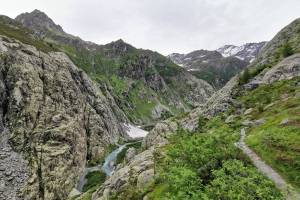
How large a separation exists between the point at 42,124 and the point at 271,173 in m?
113

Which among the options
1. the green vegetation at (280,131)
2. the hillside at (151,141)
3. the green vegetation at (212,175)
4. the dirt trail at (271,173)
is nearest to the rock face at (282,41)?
the hillside at (151,141)

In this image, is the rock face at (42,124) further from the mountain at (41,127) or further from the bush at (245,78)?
the bush at (245,78)

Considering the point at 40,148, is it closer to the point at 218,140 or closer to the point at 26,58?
the point at 26,58

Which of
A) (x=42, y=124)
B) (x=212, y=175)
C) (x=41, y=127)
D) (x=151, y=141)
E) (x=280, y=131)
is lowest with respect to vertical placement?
(x=212, y=175)

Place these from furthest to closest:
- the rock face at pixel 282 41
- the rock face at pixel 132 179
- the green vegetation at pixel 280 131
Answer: the rock face at pixel 282 41, the rock face at pixel 132 179, the green vegetation at pixel 280 131

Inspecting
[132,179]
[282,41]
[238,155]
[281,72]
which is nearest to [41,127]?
[132,179]

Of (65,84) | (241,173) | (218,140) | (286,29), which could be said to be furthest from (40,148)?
(286,29)

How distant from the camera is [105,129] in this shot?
628ft

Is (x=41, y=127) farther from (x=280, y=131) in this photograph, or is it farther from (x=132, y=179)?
(x=280, y=131)

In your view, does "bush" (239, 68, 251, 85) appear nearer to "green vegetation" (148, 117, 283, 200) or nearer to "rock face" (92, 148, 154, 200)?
"rock face" (92, 148, 154, 200)

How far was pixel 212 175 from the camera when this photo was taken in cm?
4097

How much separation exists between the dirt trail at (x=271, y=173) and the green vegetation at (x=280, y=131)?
80 cm

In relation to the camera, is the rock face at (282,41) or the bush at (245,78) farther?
the rock face at (282,41)

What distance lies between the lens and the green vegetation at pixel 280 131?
4466cm
